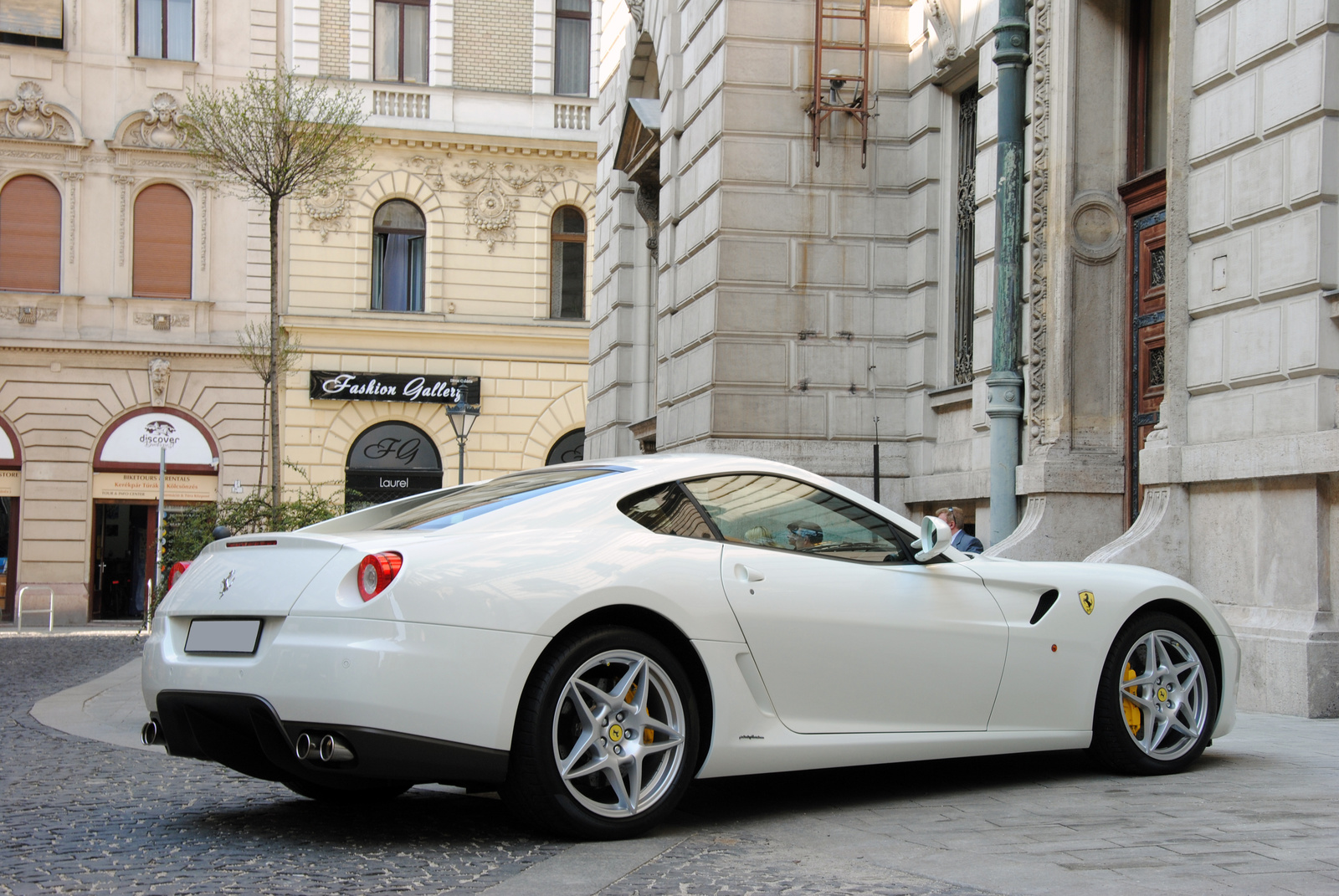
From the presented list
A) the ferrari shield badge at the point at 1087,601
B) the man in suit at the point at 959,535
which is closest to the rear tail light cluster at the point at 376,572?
the ferrari shield badge at the point at 1087,601

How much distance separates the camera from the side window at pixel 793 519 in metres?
5.56

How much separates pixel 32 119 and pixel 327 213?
6.15 metres

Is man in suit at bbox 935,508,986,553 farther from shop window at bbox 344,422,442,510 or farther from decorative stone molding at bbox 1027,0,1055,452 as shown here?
shop window at bbox 344,422,442,510

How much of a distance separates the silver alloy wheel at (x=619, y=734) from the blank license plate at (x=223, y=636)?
1.01m

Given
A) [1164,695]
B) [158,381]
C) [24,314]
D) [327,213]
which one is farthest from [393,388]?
[1164,695]

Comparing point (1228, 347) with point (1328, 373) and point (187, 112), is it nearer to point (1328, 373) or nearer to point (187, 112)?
point (1328, 373)

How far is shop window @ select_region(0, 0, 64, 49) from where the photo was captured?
30.5 m

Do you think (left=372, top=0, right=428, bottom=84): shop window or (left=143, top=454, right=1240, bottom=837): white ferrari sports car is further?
(left=372, top=0, right=428, bottom=84): shop window

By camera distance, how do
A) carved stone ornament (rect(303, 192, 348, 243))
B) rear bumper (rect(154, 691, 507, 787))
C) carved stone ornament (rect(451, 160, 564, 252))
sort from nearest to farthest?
rear bumper (rect(154, 691, 507, 787)) → carved stone ornament (rect(303, 192, 348, 243)) → carved stone ornament (rect(451, 160, 564, 252))

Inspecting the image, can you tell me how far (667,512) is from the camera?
17.8 ft

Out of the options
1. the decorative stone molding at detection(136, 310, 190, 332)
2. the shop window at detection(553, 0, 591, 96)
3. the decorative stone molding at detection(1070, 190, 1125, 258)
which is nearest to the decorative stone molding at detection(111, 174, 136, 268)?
the decorative stone molding at detection(136, 310, 190, 332)

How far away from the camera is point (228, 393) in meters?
30.8

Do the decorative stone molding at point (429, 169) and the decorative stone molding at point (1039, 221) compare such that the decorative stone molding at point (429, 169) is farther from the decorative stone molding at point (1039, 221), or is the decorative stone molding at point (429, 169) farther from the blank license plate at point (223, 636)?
the blank license plate at point (223, 636)

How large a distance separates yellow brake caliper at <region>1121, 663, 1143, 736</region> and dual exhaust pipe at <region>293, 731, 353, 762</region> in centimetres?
345
